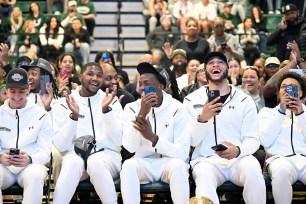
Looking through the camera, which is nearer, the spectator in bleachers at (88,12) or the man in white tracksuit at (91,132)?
the man in white tracksuit at (91,132)

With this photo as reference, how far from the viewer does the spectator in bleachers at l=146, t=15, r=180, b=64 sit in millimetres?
16109

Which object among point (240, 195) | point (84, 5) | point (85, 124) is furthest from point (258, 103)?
point (84, 5)

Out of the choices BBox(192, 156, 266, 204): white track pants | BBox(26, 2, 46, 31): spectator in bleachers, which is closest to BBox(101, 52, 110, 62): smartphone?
BBox(192, 156, 266, 204): white track pants

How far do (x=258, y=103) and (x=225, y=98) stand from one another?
1.61 metres

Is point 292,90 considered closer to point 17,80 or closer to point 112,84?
point 112,84

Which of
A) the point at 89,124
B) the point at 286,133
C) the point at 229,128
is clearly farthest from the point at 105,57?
the point at 286,133

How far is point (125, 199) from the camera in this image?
9508 mm

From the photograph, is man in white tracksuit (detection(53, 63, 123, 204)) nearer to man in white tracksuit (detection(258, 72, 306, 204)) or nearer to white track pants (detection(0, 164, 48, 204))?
white track pants (detection(0, 164, 48, 204))

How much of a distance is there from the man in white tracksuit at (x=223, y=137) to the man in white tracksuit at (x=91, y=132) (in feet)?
2.78

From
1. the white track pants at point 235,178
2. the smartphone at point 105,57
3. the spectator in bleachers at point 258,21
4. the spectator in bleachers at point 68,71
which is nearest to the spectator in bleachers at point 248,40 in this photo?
the spectator in bleachers at point 258,21

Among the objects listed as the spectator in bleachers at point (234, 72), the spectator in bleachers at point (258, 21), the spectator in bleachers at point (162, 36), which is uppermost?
the spectator in bleachers at point (258, 21)

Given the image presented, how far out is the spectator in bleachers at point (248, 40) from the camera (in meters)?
15.9

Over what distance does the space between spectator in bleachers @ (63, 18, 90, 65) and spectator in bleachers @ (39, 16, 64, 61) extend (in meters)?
0.12

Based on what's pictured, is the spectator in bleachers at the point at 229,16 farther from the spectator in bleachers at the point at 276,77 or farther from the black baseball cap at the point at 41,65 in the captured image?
the black baseball cap at the point at 41,65
